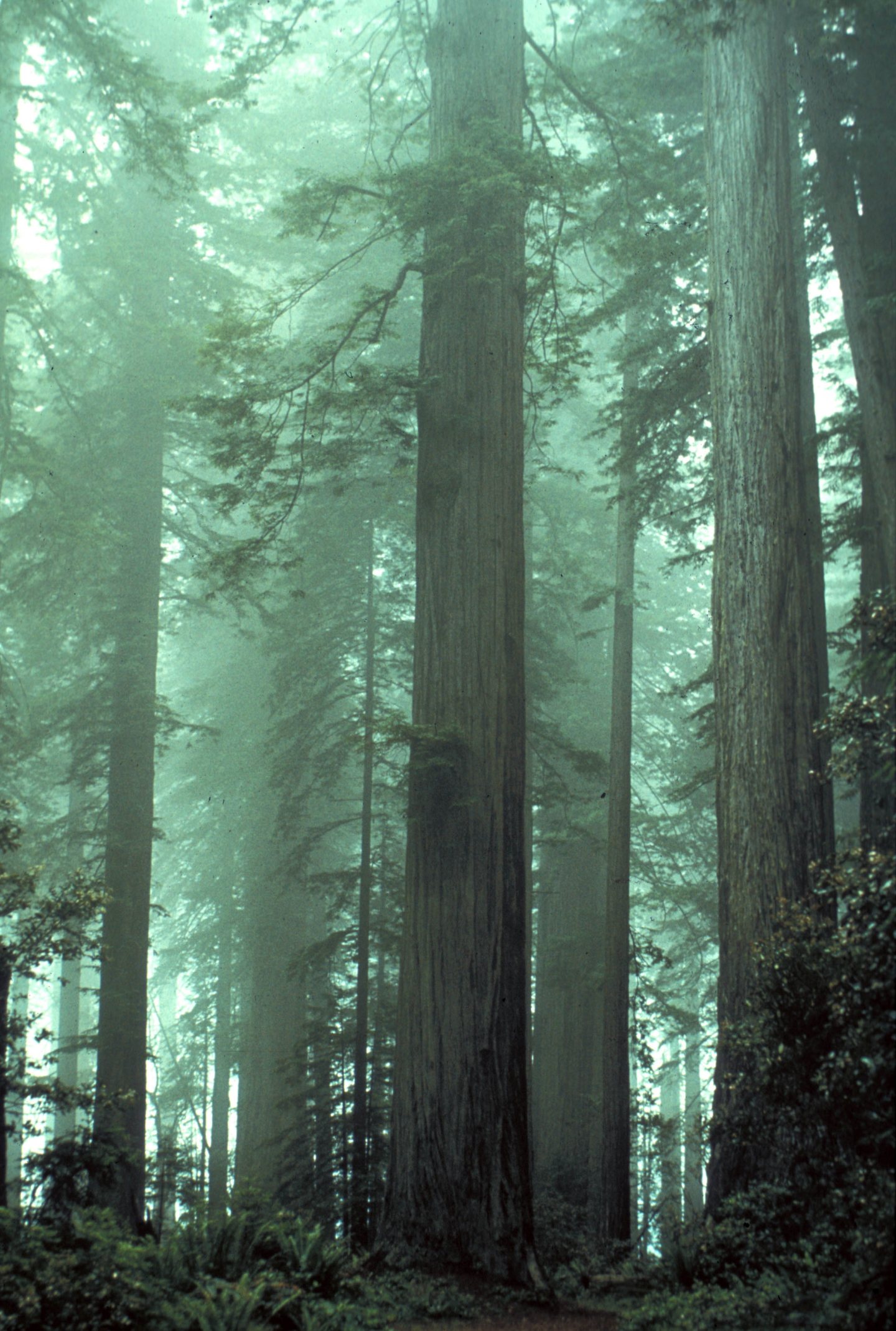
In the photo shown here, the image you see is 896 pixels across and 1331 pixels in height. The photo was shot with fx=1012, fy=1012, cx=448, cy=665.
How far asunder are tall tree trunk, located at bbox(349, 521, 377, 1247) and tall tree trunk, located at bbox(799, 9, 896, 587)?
6.08m

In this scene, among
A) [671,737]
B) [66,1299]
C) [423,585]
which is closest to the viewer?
[66,1299]

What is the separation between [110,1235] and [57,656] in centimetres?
1440

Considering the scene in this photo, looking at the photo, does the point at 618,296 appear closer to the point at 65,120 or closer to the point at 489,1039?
the point at 489,1039

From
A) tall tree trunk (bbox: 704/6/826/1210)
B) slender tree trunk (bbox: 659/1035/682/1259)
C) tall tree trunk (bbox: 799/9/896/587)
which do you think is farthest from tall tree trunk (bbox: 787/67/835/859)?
slender tree trunk (bbox: 659/1035/682/1259)

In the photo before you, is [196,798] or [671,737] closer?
[671,737]

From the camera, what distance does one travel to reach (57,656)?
59.9ft

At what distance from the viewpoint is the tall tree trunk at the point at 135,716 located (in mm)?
12867

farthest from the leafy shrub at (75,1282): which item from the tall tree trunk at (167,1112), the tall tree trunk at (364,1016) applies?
the tall tree trunk at (364,1016)

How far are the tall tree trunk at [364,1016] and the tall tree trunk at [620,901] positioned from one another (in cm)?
273

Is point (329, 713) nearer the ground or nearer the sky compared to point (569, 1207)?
nearer the sky

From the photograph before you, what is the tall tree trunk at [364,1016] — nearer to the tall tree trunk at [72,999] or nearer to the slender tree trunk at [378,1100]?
the slender tree trunk at [378,1100]

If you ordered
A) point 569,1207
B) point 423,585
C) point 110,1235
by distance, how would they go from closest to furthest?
1. point 110,1235
2. point 423,585
3. point 569,1207

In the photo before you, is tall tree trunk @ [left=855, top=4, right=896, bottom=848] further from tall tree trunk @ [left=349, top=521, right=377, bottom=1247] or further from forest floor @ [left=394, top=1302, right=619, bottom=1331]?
tall tree trunk @ [left=349, top=521, right=377, bottom=1247]

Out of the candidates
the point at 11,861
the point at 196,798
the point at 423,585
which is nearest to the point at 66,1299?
the point at 423,585
